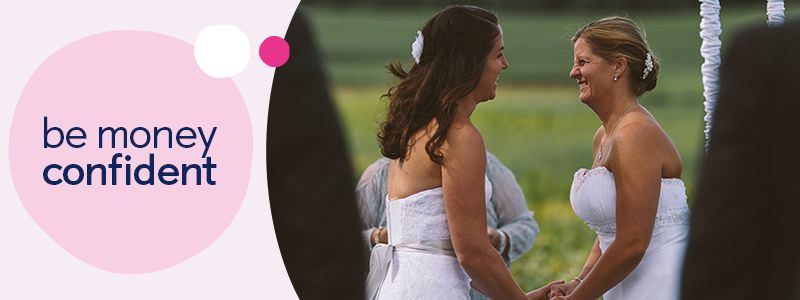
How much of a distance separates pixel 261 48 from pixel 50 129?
2.50 ft

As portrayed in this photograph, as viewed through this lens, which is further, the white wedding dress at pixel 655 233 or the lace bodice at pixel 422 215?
the white wedding dress at pixel 655 233

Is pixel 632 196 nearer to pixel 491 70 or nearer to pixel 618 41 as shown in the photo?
pixel 618 41

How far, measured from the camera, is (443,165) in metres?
3.33

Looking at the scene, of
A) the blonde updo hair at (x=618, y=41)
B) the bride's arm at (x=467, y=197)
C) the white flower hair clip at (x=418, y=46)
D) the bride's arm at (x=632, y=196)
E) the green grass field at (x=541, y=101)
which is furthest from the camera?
the green grass field at (x=541, y=101)

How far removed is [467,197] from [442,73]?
366mm

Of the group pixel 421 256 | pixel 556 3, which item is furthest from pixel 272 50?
pixel 556 3

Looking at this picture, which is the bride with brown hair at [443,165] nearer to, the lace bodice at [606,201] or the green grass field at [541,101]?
the green grass field at [541,101]

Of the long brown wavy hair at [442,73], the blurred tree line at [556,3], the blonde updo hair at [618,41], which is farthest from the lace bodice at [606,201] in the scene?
the blurred tree line at [556,3]

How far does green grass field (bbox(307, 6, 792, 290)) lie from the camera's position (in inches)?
331

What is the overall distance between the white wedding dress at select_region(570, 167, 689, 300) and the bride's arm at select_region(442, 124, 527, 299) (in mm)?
480

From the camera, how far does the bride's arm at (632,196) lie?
3594 mm

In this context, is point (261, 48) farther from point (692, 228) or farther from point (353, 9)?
point (353, 9)

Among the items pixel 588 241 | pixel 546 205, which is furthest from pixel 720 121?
pixel 546 205

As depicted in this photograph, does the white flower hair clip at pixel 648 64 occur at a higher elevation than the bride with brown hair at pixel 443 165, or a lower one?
higher
